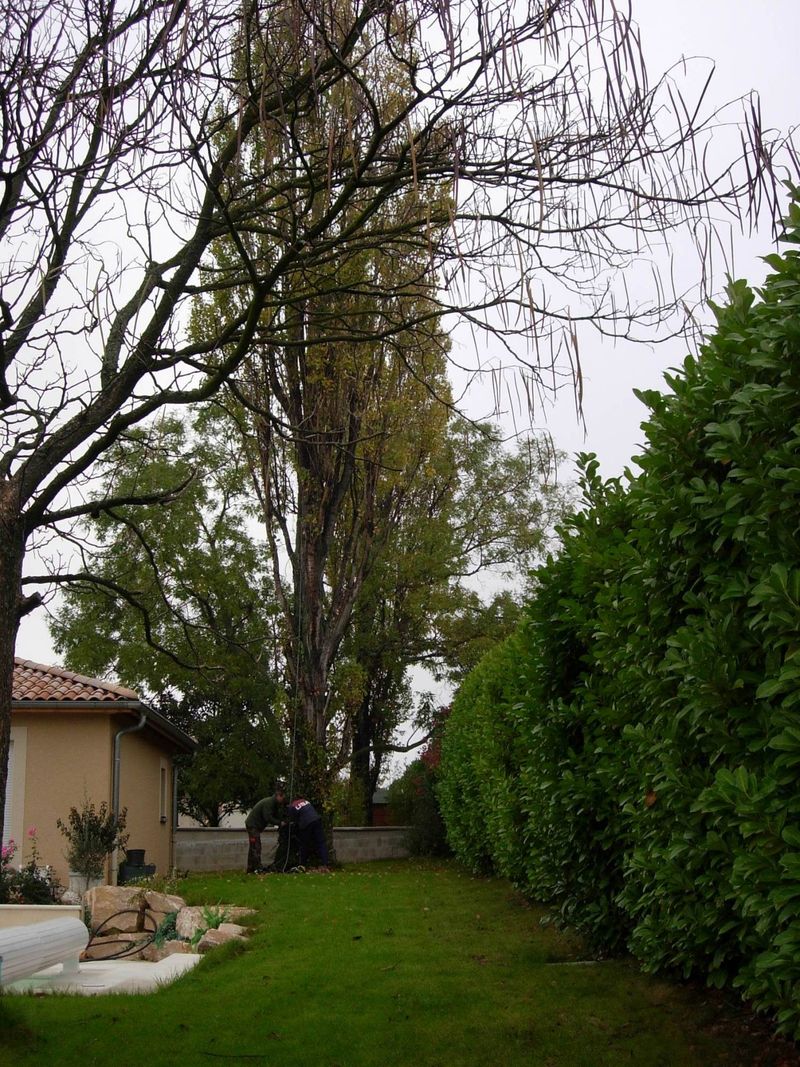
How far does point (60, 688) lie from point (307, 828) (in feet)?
20.3

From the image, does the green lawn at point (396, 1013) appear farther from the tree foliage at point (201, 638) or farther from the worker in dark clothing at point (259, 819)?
the tree foliage at point (201, 638)

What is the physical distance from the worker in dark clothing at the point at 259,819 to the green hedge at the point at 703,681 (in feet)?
51.1

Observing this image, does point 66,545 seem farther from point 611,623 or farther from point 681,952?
point 681,952

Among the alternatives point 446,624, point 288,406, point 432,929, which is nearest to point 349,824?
point 446,624

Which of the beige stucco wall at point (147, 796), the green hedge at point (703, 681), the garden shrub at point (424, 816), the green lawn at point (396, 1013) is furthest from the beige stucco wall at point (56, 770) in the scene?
the green hedge at point (703, 681)

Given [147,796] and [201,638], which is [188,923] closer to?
[147,796]

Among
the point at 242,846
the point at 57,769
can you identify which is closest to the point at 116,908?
the point at 57,769

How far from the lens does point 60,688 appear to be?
19.6 meters

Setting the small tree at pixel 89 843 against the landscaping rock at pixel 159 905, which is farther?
the small tree at pixel 89 843

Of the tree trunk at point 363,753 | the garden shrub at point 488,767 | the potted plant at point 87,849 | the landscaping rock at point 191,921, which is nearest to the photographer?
the landscaping rock at point 191,921

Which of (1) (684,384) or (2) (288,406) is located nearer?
(1) (684,384)

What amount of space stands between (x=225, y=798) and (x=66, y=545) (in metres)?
24.8

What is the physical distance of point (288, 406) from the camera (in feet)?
64.7

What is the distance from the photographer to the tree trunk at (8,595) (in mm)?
6262
